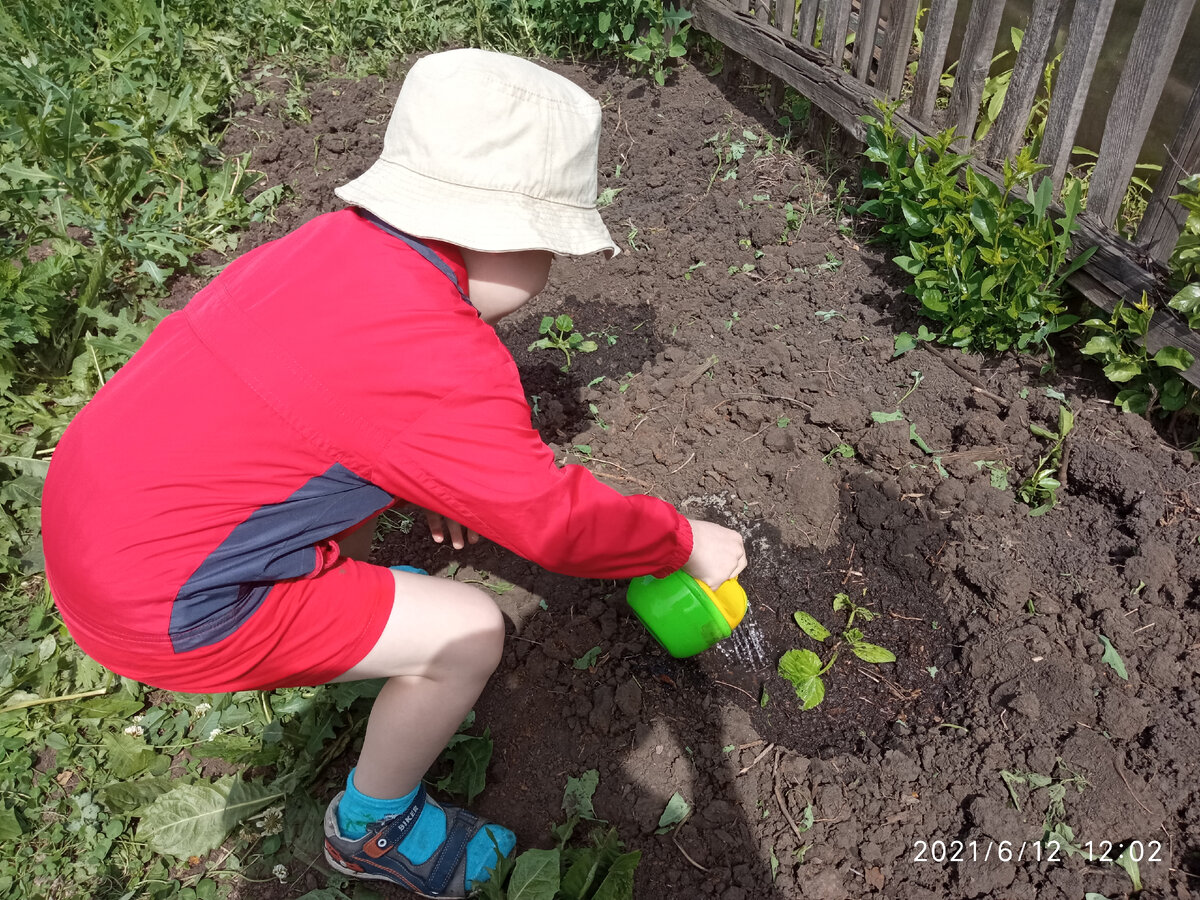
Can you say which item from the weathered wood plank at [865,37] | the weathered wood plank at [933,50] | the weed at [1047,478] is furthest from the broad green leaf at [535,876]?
the weathered wood plank at [865,37]

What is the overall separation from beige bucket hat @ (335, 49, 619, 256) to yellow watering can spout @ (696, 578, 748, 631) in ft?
3.08

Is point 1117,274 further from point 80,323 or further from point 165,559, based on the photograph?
point 80,323

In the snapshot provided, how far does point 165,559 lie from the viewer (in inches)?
55.7

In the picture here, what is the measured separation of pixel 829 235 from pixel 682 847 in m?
2.40

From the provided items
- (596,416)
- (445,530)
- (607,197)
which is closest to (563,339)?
(596,416)

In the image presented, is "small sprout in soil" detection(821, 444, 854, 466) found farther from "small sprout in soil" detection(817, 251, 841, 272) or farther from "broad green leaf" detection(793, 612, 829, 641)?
"small sprout in soil" detection(817, 251, 841, 272)

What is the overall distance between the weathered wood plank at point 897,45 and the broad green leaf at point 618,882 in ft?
9.80

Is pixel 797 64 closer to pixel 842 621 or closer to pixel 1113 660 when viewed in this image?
pixel 842 621

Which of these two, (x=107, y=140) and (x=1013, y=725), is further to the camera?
(x=107, y=140)

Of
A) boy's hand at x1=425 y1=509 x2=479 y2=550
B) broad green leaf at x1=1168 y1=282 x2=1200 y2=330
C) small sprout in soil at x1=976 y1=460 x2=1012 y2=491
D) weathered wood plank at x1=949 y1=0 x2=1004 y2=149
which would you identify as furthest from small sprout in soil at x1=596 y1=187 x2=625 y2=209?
broad green leaf at x1=1168 y1=282 x2=1200 y2=330

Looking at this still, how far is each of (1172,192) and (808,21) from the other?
1.90 m

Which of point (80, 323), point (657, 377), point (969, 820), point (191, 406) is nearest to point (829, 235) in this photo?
point (657, 377)

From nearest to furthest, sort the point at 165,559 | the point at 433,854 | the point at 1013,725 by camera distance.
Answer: the point at 165,559 < the point at 433,854 < the point at 1013,725

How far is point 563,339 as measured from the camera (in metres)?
3.19
